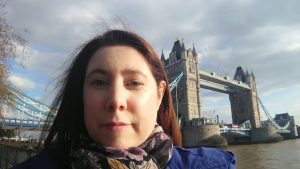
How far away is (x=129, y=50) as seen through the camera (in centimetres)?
137

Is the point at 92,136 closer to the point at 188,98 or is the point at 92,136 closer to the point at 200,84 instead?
the point at 188,98

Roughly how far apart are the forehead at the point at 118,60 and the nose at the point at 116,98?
0.10 metres

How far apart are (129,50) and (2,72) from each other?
5627 mm

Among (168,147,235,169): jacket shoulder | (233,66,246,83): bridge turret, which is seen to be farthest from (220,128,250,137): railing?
(168,147,235,169): jacket shoulder

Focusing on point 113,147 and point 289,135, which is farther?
point 289,135

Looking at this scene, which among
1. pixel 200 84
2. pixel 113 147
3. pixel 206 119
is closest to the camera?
pixel 113 147

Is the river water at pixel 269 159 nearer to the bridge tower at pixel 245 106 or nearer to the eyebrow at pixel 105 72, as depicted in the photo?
the eyebrow at pixel 105 72

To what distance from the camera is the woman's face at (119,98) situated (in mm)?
1164

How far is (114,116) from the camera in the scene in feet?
3.78

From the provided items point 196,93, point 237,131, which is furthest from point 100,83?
point 237,131

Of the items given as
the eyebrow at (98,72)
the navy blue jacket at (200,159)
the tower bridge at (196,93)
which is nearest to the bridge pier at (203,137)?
the tower bridge at (196,93)

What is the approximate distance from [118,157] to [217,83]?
60.6 m

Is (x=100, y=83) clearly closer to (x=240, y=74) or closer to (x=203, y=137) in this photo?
(x=203, y=137)

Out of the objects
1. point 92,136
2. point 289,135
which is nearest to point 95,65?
point 92,136
